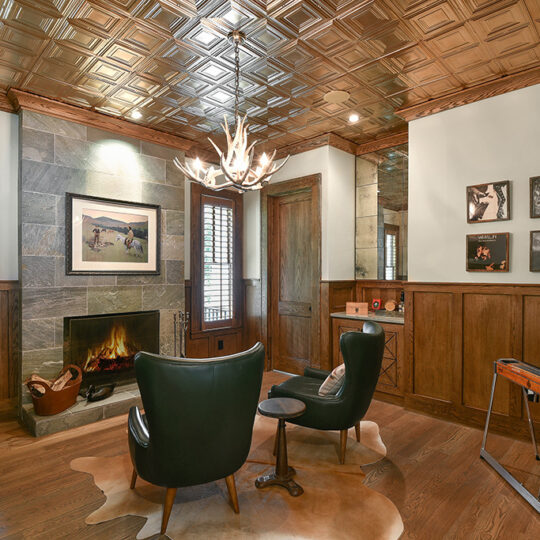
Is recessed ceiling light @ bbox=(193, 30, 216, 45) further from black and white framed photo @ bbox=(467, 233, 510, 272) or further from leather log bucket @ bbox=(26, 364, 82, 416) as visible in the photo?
leather log bucket @ bbox=(26, 364, 82, 416)

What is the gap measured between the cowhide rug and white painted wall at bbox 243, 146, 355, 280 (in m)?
2.47

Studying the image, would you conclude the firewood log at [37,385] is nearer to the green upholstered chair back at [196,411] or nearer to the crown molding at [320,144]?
the green upholstered chair back at [196,411]

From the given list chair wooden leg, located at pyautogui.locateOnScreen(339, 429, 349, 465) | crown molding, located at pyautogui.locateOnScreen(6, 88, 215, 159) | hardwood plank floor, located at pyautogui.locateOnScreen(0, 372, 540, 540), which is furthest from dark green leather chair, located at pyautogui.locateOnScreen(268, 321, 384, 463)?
crown molding, located at pyautogui.locateOnScreen(6, 88, 215, 159)

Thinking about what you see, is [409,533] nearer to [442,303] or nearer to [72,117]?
[442,303]

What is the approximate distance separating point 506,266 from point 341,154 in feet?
8.27

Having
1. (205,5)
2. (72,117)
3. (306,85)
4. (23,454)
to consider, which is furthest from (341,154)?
(23,454)

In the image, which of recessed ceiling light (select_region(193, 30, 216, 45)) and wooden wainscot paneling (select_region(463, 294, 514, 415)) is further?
wooden wainscot paneling (select_region(463, 294, 514, 415))

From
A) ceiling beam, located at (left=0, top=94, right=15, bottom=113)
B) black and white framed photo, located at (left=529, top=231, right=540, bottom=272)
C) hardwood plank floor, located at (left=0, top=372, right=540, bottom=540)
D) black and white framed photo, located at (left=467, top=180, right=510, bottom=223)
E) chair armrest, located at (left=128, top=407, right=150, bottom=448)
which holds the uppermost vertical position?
ceiling beam, located at (left=0, top=94, right=15, bottom=113)

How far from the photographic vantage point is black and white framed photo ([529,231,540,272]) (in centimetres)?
319

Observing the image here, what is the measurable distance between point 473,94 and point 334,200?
1.90 metres

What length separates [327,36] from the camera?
2770 mm

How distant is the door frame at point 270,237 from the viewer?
4914 mm

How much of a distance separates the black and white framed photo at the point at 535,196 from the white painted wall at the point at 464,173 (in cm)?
4

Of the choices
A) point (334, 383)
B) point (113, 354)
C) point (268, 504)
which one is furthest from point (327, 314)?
point (268, 504)
